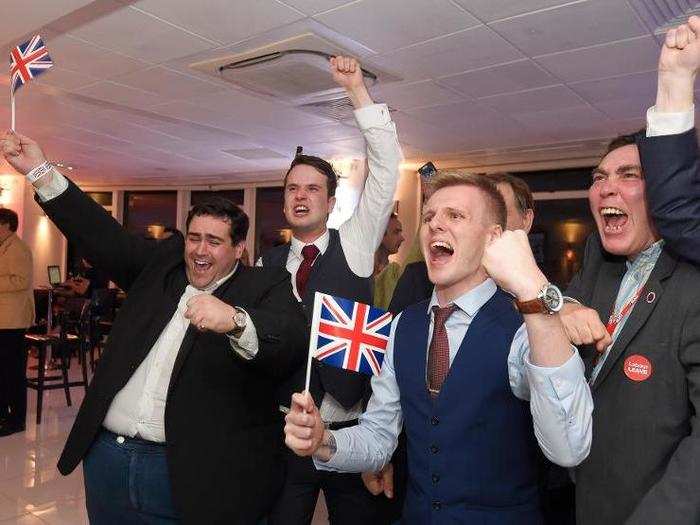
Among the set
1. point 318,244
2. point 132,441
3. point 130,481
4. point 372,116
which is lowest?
point 130,481

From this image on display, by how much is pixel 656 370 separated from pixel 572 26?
9.78 feet

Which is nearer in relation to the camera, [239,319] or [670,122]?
[670,122]

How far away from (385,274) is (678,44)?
217cm

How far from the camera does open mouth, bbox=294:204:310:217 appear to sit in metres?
2.33

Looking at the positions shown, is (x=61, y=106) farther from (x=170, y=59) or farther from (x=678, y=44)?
(x=678, y=44)

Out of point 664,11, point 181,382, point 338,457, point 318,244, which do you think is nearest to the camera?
point 338,457

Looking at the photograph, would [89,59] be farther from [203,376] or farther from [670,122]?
[670,122]

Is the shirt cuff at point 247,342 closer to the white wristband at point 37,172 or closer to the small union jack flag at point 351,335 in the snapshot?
the small union jack flag at point 351,335

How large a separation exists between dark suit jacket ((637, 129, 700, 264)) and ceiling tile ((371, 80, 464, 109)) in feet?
12.2

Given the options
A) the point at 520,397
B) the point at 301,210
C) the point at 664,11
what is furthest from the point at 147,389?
the point at 664,11

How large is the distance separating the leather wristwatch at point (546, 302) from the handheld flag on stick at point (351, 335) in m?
0.57

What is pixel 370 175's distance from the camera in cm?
232

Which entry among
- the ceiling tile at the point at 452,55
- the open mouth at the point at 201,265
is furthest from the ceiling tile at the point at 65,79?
the open mouth at the point at 201,265

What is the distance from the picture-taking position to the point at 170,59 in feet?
14.7
